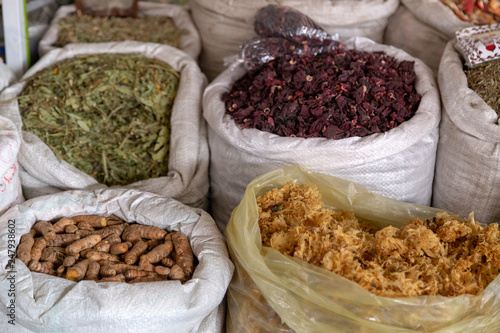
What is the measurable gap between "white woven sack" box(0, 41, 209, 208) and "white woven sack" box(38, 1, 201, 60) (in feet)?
1.19

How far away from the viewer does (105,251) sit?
1.62 metres

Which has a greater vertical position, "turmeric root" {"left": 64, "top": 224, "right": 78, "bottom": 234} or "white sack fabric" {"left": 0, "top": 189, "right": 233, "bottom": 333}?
"white sack fabric" {"left": 0, "top": 189, "right": 233, "bottom": 333}

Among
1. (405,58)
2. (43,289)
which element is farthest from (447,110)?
(43,289)

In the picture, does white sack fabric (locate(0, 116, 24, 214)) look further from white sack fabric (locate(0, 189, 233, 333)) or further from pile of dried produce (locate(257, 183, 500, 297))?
pile of dried produce (locate(257, 183, 500, 297))

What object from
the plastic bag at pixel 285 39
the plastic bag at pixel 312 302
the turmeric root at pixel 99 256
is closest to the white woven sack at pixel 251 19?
the plastic bag at pixel 285 39

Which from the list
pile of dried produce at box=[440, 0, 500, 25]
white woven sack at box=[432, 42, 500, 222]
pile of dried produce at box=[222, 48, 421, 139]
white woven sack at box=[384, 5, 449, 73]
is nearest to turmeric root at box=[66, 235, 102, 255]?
pile of dried produce at box=[222, 48, 421, 139]

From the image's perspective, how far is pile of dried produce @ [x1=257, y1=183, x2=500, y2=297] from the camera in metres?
1.33

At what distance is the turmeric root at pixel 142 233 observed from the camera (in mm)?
1685

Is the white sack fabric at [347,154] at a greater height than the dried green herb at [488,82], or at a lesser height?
lesser

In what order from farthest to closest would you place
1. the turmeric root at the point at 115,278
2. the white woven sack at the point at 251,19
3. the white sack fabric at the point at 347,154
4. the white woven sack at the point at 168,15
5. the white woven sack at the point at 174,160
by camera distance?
the white woven sack at the point at 168,15, the white woven sack at the point at 251,19, the white woven sack at the point at 174,160, the white sack fabric at the point at 347,154, the turmeric root at the point at 115,278

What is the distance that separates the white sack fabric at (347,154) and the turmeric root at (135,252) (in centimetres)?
53

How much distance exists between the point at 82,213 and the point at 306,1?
1.52m

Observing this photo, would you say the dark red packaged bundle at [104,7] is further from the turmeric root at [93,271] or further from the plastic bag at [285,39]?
the turmeric root at [93,271]

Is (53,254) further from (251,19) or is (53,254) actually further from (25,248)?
(251,19)
